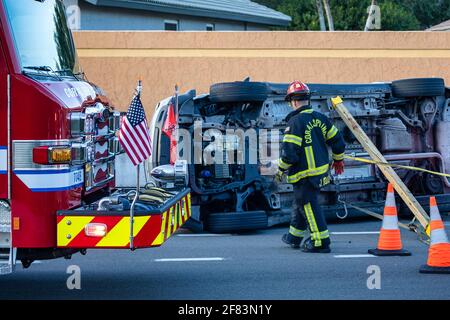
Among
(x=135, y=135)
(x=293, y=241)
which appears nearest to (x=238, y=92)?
(x=293, y=241)

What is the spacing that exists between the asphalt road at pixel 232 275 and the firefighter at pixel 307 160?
0.30m

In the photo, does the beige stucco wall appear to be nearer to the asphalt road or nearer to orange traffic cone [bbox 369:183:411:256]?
the asphalt road

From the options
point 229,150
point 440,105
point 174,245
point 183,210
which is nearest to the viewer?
point 183,210

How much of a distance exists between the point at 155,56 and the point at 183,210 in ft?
36.2

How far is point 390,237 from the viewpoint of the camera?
9.46 metres

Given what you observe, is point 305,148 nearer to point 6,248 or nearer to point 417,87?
point 417,87

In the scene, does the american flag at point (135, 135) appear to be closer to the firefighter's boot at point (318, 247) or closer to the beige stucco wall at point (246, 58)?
the firefighter's boot at point (318, 247)

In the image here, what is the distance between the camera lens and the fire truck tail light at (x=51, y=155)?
6.37m

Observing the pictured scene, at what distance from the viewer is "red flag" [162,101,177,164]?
1080 centimetres

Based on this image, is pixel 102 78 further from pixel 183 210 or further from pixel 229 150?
pixel 183 210

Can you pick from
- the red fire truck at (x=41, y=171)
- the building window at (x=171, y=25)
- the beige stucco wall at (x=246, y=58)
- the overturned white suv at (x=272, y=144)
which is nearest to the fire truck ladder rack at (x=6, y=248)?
the red fire truck at (x=41, y=171)
